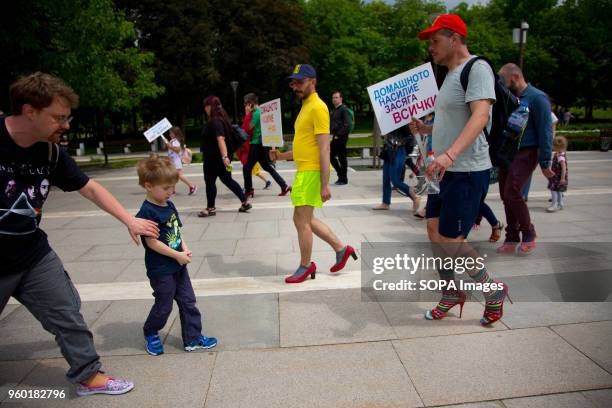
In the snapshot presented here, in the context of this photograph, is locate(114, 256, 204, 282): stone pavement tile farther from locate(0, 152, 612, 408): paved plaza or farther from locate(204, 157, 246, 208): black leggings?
locate(204, 157, 246, 208): black leggings

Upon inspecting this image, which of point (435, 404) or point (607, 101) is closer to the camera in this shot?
point (435, 404)

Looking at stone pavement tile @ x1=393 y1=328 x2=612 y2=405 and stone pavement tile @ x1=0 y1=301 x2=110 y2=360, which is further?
stone pavement tile @ x1=0 y1=301 x2=110 y2=360

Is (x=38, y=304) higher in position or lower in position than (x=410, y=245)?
higher

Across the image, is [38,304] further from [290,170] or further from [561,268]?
[290,170]

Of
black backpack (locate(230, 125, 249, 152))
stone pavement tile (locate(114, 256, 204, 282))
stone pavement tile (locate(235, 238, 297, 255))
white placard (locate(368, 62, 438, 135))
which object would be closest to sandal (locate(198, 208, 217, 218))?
black backpack (locate(230, 125, 249, 152))

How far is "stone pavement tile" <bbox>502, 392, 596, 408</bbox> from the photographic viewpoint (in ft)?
8.23

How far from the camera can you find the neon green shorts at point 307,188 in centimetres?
430

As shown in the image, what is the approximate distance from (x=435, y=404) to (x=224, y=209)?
622cm

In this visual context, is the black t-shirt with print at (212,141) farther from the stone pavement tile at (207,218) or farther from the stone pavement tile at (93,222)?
the stone pavement tile at (93,222)

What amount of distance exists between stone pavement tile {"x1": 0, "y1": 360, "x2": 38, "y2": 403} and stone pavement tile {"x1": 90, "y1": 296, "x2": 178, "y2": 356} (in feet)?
1.37

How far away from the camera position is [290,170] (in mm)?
13734

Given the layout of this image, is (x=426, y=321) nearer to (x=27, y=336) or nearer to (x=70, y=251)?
(x=27, y=336)

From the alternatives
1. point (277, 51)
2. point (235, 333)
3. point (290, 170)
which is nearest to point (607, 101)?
point (277, 51)

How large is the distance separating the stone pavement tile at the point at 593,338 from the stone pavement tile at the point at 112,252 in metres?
4.26
